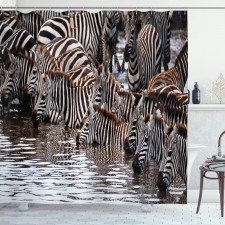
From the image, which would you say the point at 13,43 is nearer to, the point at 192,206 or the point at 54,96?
the point at 54,96

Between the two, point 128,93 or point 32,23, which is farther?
point 32,23

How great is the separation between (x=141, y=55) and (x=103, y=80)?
50 cm

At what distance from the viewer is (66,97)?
15.4 feet

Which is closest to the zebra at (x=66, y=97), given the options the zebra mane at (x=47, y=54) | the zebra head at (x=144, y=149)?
the zebra mane at (x=47, y=54)

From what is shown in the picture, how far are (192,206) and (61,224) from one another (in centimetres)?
177

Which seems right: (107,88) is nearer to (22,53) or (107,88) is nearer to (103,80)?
(103,80)

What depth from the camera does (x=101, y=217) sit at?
187 inches

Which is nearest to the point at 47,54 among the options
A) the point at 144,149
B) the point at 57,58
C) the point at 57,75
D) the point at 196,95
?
the point at 57,58

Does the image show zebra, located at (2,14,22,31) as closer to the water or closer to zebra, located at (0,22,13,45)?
zebra, located at (0,22,13,45)

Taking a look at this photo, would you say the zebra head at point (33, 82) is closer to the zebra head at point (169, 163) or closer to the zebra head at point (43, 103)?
the zebra head at point (43, 103)

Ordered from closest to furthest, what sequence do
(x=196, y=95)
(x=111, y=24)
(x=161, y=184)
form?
1. (x=161, y=184)
2. (x=111, y=24)
3. (x=196, y=95)

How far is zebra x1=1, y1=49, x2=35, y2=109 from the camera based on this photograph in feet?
15.6

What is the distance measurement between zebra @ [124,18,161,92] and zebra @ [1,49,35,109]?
1.10 meters

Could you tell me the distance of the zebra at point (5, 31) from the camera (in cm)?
475
